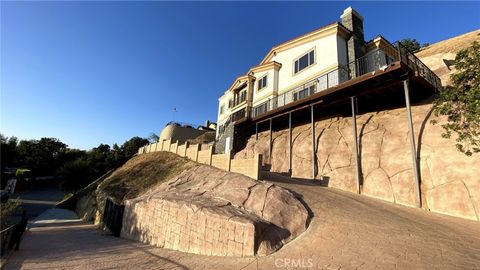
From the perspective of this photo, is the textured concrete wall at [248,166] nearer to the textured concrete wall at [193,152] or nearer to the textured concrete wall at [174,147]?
the textured concrete wall at [193,152]

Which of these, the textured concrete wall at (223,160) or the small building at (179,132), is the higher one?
the small building at (179,132)

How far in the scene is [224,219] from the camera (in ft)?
26.4

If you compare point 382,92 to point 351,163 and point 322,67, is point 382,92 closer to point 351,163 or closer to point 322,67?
point 351,163

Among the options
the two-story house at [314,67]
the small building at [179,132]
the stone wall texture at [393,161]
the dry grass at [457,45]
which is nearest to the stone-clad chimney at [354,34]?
the two-story house at [314,67]

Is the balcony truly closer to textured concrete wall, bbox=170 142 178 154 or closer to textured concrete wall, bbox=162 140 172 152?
textured concrete wall, bbox=170 142 178 154

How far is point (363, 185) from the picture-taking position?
1427cm

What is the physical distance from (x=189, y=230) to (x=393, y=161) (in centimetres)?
1126

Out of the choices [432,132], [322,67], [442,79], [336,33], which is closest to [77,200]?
[322,67]

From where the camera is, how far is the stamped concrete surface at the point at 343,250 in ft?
19.9

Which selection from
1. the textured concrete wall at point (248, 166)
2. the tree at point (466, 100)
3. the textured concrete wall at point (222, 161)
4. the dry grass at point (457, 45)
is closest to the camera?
the tree at point (466, 100)

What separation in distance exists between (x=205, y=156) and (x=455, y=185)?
13949mm
